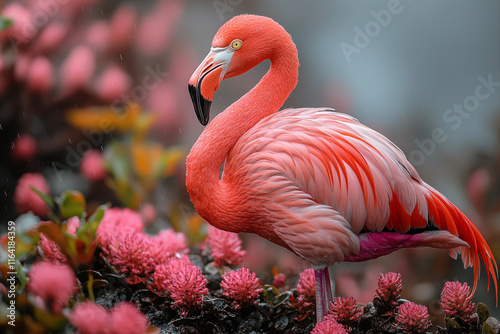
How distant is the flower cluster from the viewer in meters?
0.76

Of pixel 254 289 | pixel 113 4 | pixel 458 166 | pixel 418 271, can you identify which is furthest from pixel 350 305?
pixel 113 4

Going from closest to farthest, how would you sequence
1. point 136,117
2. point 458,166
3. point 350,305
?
point 350,305, point 458,166, point 136,117

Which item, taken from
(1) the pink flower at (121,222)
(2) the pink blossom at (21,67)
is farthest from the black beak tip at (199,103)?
(2) the pink blossom at (21,67)

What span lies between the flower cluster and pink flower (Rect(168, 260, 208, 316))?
1.13ft

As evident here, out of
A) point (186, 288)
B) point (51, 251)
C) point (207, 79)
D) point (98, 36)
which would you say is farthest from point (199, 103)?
point (98, 36)

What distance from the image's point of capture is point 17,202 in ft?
4.96

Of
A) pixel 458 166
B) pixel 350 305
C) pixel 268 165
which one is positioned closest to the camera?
pixel 268 165

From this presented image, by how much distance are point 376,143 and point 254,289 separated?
482 millimetres

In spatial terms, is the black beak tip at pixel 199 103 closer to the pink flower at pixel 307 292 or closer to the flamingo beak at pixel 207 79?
the flamingo beak at pixel 207 79

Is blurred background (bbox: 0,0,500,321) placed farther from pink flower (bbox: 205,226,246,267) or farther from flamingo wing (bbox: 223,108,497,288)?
flamingo wing (bbox: 223,108,497,288)

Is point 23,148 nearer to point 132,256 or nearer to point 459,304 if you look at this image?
point 132,256

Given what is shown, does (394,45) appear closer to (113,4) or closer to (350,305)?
(350,305)

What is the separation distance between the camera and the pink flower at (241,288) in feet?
3.91

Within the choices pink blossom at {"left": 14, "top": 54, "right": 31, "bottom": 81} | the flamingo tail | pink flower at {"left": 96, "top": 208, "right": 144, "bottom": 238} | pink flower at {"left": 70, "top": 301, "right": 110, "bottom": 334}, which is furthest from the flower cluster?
pink blossom at {"left": 14, "top": 54, "right": 31, "bottom": 81}
